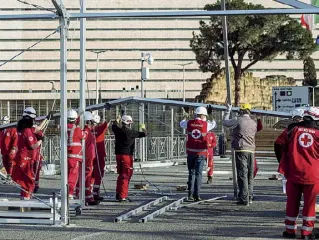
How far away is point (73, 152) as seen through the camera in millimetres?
15633

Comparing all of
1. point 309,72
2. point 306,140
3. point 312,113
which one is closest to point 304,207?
point 306,140

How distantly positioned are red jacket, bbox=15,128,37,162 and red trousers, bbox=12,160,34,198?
0.30 ft

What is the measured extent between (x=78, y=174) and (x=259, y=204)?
11.2ft

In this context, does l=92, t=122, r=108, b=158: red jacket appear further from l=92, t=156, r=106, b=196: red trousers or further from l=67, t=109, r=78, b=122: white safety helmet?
l=67, t=109, r=78, b=122: white safety helmet

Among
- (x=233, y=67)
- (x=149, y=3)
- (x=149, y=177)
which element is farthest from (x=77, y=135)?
(x=149, y=3)

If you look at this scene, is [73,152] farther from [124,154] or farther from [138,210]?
[138,210]

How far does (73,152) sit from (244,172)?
310 centimetres

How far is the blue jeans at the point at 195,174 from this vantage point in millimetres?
16734

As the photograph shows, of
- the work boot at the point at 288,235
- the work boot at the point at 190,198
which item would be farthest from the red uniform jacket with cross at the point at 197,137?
the work boot at the point at 288,235

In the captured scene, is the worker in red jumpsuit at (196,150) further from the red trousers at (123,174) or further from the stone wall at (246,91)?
the stone wall at (246,91)

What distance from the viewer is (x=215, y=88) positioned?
6272 cm

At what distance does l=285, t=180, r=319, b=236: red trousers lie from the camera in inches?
452

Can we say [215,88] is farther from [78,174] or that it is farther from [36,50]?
[78,174]

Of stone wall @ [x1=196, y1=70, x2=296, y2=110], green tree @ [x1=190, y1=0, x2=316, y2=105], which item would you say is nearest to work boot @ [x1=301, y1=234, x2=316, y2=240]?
green tree @ [x1=190, y1=0, x2=316, y2=105]
